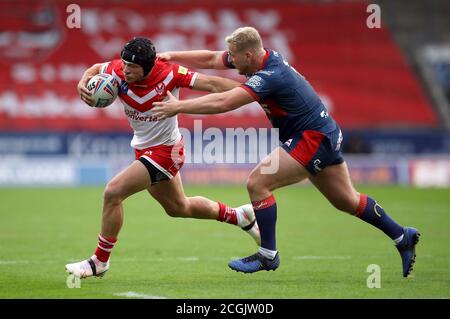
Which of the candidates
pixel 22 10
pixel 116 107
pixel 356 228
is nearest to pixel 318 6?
pixel 116 107

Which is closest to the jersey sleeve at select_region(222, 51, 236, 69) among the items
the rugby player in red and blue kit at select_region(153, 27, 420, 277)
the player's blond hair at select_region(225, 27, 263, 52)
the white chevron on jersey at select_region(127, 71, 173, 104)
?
the rugby player in red and blue kit at select_region(153, 27, 420, 277)

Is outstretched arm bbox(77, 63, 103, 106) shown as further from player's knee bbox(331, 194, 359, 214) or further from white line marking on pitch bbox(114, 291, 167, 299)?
player's knee bbox(331, 194, 359, 214)

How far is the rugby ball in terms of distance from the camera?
8641 mm

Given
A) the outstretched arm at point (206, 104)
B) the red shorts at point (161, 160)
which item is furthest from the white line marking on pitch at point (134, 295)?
the outstretched arm at point (206, 104)

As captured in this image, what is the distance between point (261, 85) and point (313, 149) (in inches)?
32.8

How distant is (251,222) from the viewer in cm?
992

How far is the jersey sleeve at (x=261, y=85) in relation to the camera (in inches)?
328

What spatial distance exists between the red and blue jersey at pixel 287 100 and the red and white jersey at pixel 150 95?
801 mm

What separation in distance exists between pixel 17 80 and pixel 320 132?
2274cm

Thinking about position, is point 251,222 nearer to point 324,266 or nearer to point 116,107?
point 324,266

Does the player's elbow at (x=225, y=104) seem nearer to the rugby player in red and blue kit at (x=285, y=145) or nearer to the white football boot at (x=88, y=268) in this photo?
the rugby player in red and blue kit at (x=285, y=145)

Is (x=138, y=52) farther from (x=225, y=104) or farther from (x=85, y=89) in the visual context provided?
(x=225, y=104)

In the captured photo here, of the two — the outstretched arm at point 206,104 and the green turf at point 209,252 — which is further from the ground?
the outstretched arm at point 206,104

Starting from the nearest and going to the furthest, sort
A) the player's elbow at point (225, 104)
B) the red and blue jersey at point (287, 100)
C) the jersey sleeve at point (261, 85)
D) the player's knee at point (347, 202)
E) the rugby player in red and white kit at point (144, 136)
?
the player's elbow at point (225, 104), the jersey sleeve at point (261, 85), the red and blue jersey at point (287, 100), the rugby player in red and white kit at point (144, 136), the player's knee at point (347, 202)
